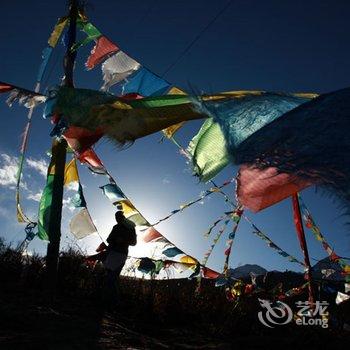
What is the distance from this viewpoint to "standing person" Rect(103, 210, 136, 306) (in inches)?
266

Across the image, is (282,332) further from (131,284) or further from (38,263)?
(38,263)

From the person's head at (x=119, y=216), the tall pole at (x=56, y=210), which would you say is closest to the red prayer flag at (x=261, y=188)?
the person's head at (x=119, y=216)

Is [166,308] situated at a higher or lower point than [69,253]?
lower

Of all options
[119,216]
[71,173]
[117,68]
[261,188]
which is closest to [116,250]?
[119,216]

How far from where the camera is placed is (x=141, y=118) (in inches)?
146

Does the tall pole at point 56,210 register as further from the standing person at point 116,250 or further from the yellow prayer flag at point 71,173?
the standing person at point 116,250

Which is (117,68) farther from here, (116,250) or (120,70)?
(116,250)

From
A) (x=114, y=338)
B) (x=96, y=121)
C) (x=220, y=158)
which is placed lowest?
(x=114, y=338)

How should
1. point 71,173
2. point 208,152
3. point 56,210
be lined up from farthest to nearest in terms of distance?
point 71,173, point 56,210, point 208,152

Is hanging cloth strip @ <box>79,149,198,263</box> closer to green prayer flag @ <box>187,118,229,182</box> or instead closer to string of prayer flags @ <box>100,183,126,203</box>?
string of prayer flags @ <box>100,183,126,203</box>

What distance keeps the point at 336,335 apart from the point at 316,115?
506 centimetres

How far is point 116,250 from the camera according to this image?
6812mm

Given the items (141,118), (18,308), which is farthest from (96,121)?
(18,308)

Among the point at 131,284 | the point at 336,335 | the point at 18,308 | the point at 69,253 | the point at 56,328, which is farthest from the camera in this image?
the point at 69,253
